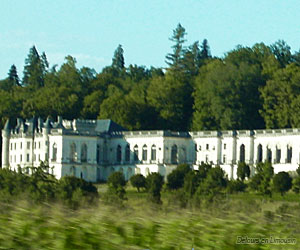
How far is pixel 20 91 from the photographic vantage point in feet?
535

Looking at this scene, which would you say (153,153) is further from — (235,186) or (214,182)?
(214,182)

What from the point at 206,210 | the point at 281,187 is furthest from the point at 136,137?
the point at 206,210

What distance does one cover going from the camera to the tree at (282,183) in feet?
330

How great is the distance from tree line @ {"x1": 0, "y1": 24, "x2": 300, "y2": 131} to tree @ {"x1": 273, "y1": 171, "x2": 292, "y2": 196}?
81.0 ft

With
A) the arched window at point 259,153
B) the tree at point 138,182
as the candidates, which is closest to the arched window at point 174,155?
the arched window at point 259,153

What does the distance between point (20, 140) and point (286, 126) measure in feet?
91.7

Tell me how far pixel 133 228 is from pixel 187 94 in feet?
403

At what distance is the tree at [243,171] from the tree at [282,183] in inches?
330

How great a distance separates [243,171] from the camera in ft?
373

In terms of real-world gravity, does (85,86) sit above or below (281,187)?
above

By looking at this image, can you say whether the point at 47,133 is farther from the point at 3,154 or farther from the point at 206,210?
the point at 206,210

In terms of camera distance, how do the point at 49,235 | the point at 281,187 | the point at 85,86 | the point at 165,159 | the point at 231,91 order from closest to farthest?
1. the point at 49,235
2. the point at 281,187
3. the point at 165,159
4. the point at 231,91
5. the point at 85,86

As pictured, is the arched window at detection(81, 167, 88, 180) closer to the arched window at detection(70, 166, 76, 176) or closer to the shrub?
the arched window at detection(70, 166, 76, 176)

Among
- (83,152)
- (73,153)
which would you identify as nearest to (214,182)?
(73,153)
